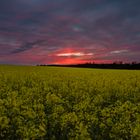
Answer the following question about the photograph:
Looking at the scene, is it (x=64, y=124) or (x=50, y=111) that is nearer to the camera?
(x=64, y=124)

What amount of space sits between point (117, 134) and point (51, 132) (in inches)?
95.2

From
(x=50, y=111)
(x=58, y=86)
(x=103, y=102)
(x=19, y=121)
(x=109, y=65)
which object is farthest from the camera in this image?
(x=109, y=65)

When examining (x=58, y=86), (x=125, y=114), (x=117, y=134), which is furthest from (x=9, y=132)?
(x=58, y=86)

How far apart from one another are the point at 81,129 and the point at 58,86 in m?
11.3

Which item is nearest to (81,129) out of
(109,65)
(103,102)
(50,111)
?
(50,111)

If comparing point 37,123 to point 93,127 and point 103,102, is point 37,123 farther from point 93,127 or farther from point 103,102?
point 103,102

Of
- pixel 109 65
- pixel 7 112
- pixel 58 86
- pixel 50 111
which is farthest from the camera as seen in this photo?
pixel 109 65

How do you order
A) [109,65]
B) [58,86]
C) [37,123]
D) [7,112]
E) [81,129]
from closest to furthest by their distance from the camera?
[81,129]
[37,123]
[7,112]
[58,86]
[109,65]

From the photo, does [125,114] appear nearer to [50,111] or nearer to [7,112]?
[50,111]

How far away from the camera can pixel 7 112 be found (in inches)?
431

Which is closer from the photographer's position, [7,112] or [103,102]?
[7,112]

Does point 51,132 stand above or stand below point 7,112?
below

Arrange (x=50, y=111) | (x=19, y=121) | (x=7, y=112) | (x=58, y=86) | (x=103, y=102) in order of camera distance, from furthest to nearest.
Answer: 1. (x=58, y=86)
2. (x=103, y=102)
3. (x=50, y=111)
4. (x=7, y=112)
5. (x=19, y=121)

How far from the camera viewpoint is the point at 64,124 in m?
10.0
